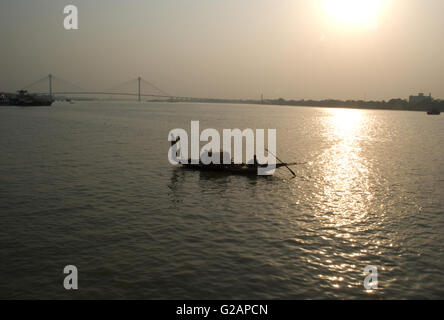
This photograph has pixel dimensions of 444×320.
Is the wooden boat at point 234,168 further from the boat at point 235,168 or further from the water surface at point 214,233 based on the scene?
the water surface at point 214,233

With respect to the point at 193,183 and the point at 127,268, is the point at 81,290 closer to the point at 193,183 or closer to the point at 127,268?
the point at 127,268

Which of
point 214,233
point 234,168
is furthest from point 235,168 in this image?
point 214,233

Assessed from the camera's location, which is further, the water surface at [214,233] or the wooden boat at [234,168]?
the wooden boat at [234,168]

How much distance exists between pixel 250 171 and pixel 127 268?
17.0 meters

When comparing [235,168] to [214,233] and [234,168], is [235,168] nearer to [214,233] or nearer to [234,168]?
[234,168]

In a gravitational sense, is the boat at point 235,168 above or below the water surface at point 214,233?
above

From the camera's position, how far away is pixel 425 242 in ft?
48.5

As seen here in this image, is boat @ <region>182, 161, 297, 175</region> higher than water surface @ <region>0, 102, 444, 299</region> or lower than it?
higher

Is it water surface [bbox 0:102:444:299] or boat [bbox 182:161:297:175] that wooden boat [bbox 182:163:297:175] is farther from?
water surface [bbox 0:102:444:299]

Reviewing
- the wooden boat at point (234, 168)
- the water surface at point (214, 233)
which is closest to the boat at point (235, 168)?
the wooden boat at point (234, 168)

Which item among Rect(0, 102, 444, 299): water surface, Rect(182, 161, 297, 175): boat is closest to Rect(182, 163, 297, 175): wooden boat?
Rect(182, 161, 297, 175): boat

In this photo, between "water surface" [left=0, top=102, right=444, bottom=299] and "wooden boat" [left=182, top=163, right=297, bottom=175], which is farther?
"wooden boat" [left=182, top=163, right=297, bottom=175]
